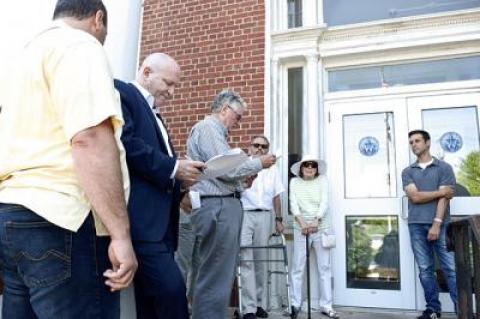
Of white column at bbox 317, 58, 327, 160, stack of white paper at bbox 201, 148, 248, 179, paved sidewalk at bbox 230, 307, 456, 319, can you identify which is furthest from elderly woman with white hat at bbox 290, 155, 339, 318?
stack of white paper at bbox 201, 148, 248, 179

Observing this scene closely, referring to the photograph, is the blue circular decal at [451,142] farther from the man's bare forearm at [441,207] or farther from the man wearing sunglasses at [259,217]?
the man wearing sunglasses at [259,217]

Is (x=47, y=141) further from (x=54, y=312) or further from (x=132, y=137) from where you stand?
(x=132, y=137)

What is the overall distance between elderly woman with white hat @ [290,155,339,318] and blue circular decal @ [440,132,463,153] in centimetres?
132

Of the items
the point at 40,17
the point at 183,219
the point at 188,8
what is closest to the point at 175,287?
the point at 40,17

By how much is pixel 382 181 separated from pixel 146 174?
371 centimetres

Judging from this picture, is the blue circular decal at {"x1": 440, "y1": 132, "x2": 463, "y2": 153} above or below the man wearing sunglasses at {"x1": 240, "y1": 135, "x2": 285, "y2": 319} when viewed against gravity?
above

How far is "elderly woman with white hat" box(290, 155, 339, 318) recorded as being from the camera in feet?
15.4

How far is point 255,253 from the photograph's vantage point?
15.8ft

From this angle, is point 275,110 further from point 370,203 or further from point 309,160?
point 370,203

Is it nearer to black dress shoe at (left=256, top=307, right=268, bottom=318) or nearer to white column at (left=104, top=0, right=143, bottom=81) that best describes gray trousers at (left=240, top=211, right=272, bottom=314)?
black dress shoe at (left=256, top=307, right=268, bottom=318)

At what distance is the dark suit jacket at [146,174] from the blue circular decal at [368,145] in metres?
3.55

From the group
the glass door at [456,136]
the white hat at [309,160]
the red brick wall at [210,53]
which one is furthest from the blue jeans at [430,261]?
the red brick wall at [210,53]

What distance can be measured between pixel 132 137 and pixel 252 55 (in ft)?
12.0

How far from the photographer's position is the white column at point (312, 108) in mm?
5176
